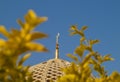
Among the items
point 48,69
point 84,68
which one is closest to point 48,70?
point 48,69

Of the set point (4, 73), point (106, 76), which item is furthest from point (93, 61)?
point (4, 73)

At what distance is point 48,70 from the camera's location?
22.3 metres

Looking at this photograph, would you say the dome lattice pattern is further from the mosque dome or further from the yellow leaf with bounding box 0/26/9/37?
the yellow leaf with bounding box 0/26/9/37

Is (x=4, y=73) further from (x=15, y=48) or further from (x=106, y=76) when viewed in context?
(x=106, y=76)

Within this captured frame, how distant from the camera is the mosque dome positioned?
21.1m

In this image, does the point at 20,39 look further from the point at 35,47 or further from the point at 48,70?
the point at 48,70

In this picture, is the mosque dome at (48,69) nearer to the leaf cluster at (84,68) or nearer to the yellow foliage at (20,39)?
the leaf cluster at (84,68)

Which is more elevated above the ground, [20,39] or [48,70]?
[48,70]

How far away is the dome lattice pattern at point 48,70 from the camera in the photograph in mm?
21125

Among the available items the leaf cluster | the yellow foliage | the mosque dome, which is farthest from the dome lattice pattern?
the yellow foliage

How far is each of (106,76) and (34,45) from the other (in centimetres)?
263

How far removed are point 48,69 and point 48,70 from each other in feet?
0.31

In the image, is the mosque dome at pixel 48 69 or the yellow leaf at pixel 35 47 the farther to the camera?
the mosque dome at pixel 48 69

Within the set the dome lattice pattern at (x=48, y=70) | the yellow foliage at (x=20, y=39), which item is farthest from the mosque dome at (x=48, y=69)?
the yellow foliage at (x=20, y=39)
